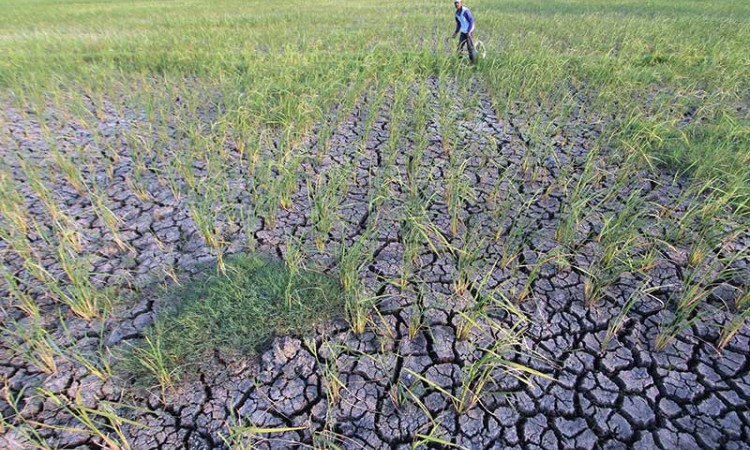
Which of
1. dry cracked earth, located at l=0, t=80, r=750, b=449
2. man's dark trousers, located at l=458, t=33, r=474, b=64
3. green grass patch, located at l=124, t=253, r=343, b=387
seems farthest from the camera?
man's dark trousers, located at l=458, t=33, r=474, b=64

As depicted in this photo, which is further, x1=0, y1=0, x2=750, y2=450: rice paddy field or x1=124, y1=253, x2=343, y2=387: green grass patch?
x1=124, y1=253, x2=343, y2=387: green grass patch

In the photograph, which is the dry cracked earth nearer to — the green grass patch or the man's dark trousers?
the green grass patch

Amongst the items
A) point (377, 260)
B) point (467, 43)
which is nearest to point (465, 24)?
point (467, 43)

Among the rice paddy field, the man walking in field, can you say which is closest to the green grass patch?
the rice paddy field

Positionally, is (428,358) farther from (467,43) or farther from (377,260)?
(467,43)

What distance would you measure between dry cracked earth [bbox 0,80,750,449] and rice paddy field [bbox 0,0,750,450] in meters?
0.01

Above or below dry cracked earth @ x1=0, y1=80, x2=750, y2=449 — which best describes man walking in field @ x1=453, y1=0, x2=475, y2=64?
above

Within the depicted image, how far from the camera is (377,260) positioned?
2455 millimetres

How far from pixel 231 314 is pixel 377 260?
0.90 meters

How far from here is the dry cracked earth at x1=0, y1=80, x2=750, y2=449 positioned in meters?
1.61

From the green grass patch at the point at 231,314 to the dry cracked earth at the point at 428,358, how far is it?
7cm

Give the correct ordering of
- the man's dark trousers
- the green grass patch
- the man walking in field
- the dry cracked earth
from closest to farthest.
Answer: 1. the dry cracked earth
2. the green grass patch
3. the man walking in field
4. the man's dark trousers

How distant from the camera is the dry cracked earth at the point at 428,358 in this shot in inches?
63.2

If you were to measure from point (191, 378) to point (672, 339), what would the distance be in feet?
7.59
